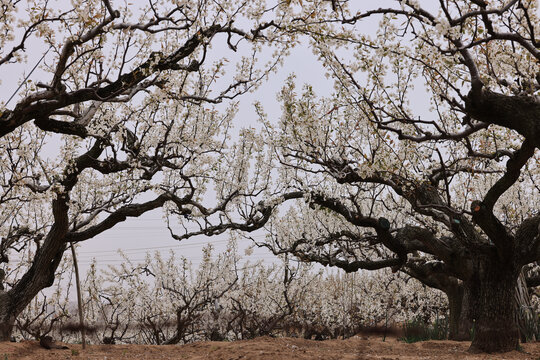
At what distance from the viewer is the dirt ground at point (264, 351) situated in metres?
7.84

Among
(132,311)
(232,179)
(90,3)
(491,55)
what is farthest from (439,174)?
(132,311)

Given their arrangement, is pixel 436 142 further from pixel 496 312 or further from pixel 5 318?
pixel 5 318

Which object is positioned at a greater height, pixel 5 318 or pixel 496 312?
pixel 496 312

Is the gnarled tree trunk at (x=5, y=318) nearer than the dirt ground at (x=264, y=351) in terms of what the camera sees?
No

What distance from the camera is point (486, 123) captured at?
22.3 feet

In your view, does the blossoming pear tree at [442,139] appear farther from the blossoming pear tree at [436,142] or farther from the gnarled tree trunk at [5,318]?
the gnarled tree trunk at [5,318]

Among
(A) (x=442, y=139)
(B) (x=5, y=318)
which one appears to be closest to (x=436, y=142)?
(A) (x=442, y=139)

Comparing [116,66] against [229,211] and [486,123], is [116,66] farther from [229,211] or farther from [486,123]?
[486,123]

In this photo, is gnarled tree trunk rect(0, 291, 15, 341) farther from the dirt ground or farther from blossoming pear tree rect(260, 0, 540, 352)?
blossoming pear tree rect(260, 0, 540, 352)

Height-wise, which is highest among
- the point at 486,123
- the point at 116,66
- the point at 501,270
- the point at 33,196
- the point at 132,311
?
the point at 116,66

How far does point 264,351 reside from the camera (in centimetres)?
780

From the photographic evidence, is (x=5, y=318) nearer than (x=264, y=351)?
No

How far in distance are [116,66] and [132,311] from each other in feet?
38.7

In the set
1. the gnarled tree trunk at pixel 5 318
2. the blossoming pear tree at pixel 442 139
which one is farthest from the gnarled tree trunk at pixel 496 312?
the gnarled tree trunk at pixel 5 318
